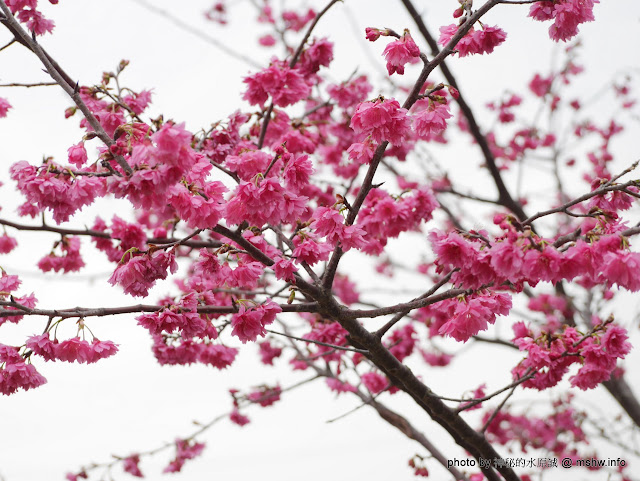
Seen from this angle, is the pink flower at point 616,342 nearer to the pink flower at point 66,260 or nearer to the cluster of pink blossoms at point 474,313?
the cluster of pink blossoms at point 474,313

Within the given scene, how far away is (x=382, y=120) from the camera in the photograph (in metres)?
1.52

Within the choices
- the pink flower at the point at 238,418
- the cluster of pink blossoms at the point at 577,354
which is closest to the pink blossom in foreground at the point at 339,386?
the pink flower at the point at 238,418

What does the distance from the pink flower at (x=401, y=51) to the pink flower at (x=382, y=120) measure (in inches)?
7.7

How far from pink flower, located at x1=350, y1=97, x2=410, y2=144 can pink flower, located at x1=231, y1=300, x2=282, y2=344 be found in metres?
0.61

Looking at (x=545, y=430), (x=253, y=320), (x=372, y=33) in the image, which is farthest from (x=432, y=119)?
(x=545, y=430)

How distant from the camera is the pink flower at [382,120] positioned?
1.50 m

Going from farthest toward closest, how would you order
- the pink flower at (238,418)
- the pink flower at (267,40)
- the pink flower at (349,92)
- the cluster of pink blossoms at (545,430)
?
1. the pink flower at (267,40)
2. the cluster of pink blossoms at (545,430)
3. the pink flower at (238,418)
4. the pink flower at (349,92)

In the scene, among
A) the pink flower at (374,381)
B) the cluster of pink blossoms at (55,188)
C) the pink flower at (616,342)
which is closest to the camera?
the cluster of pink blossoms at (55,188)

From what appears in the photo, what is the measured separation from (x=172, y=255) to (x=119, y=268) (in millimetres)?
159

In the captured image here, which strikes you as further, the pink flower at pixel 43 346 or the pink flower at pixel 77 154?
the pink flower at pixel 77 154

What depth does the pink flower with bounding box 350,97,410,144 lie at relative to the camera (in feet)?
4.94

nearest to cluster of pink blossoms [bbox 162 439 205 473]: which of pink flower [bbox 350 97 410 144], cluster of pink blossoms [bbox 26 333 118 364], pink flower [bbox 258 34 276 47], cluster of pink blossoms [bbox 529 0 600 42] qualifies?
cluster of pink blossoms [bbox 26 333 118 364]

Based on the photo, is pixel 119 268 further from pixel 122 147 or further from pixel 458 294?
pixel 458 294

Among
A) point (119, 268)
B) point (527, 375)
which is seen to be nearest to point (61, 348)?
point (119, 268)
